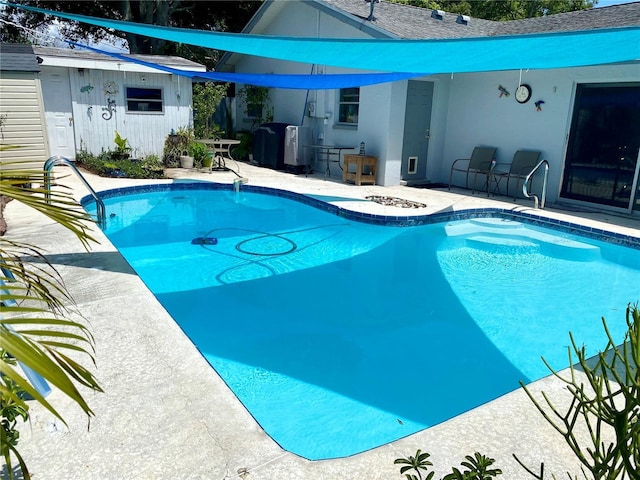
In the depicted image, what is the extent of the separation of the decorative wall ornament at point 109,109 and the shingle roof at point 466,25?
17.4ft

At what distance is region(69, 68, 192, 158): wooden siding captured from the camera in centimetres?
1049

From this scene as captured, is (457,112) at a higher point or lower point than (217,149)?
higher

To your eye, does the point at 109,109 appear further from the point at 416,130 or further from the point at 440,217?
the point at 440,217

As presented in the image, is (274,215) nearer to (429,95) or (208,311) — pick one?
(208,311)

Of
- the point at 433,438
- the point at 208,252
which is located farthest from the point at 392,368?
the point at 208,252

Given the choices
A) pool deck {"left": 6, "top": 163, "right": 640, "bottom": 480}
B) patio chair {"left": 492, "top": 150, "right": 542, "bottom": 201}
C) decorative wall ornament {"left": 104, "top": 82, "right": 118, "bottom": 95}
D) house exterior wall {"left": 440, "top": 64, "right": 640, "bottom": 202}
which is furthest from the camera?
decorative wall ornament {"left": 104, "top": 82, "right": 118, "bottom": 95}

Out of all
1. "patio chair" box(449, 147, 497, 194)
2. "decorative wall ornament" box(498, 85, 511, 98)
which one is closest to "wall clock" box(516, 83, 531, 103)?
"decorative wall ornament" box(498, 85, 511, 98)

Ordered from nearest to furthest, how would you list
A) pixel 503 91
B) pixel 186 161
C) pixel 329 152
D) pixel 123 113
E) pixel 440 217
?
pixel 440 217
pixel 503 91
pixel 123 113
pixel 329 152
pixel 186 161

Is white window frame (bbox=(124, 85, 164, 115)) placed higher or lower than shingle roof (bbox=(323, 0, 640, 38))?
lower

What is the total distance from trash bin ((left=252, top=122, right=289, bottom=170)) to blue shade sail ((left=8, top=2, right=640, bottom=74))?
279 inches

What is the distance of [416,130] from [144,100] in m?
6.34

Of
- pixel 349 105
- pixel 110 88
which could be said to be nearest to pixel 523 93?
pixel 349 105

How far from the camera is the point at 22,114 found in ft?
26.6

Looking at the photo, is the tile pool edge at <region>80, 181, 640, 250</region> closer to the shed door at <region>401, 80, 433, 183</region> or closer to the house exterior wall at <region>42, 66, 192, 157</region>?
the house exterior wall at <region>42, 66, 192, 157</region>
